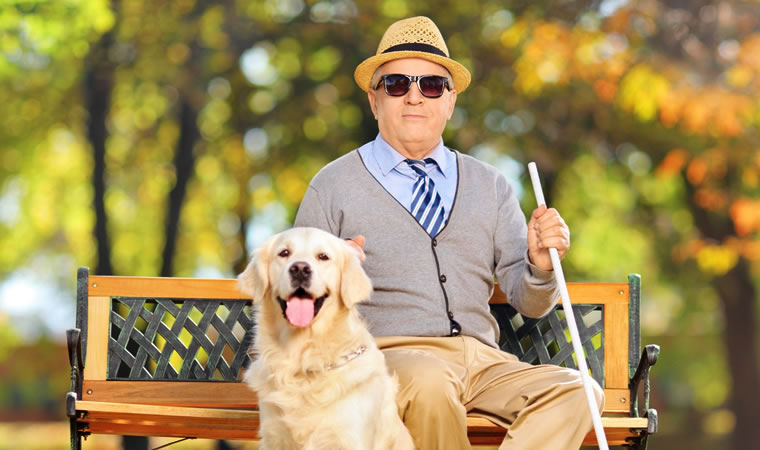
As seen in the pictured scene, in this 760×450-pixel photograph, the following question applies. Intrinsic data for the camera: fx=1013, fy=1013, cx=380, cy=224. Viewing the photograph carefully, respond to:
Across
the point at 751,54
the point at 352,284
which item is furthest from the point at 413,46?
the point at 751,54

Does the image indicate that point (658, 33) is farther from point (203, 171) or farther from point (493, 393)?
point (203, 171)

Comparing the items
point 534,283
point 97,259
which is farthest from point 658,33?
point 534,283

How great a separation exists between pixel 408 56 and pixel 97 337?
1798 millimetres

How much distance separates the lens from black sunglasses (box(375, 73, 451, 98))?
13.3ft

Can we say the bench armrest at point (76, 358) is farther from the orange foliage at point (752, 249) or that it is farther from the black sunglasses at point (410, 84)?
the orange foliage at point (752, 249)

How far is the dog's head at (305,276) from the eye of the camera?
3311mm

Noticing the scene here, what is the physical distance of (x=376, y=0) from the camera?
11.2 metres

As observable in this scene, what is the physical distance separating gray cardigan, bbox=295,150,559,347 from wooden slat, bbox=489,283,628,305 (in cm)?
61

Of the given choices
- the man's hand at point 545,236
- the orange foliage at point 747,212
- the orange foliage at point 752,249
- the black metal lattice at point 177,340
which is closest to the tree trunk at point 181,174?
the orange foliage at point 747,212

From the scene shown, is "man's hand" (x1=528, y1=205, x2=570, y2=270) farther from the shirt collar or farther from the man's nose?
the man's nose

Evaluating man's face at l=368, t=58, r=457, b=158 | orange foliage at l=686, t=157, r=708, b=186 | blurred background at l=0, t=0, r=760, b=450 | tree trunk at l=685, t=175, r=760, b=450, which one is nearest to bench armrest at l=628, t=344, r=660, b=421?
man's face at l=368, t=58, r=457, b=158

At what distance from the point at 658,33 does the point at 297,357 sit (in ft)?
25.7

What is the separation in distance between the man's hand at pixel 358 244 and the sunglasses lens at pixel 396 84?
62cm

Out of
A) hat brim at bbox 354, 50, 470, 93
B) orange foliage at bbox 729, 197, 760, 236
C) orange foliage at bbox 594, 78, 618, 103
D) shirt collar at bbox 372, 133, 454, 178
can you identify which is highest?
orange foliage at bbox 594, 78, 618, 103
